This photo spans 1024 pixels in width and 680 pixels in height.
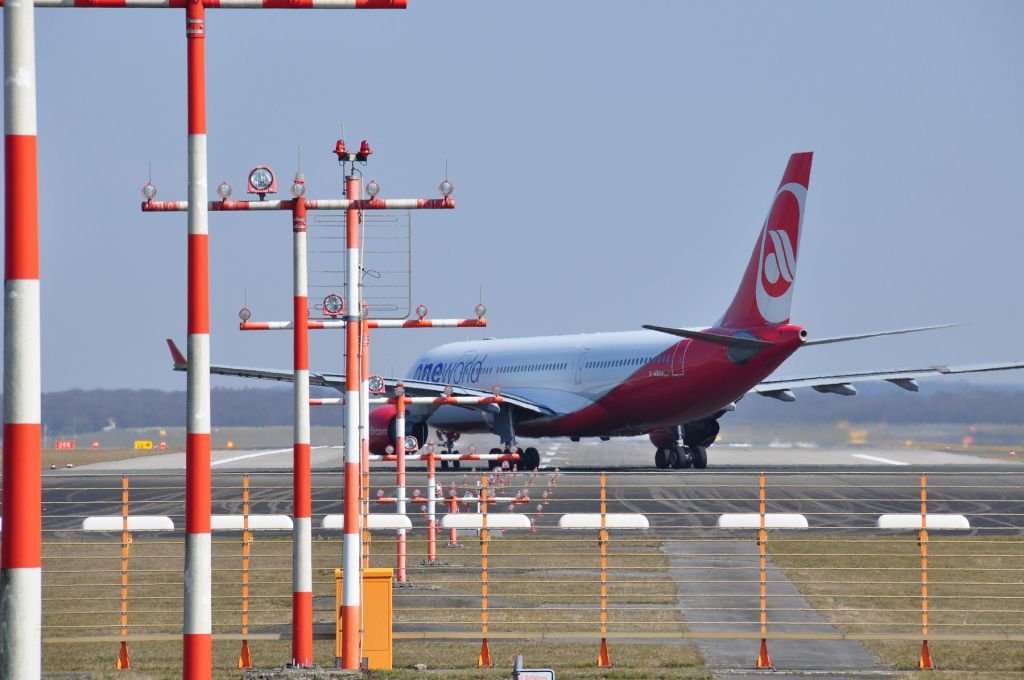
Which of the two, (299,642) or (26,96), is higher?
(26,96)

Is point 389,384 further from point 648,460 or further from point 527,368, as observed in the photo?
point 648,460

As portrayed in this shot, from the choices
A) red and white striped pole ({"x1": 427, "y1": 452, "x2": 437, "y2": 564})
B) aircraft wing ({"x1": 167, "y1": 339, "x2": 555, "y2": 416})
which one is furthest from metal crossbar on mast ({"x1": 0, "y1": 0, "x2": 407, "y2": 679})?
aircraft wing ({"x1": 167, "y1": 339, "x2": 555, "y2": 416})

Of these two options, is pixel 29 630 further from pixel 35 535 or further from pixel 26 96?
pixel 26 96

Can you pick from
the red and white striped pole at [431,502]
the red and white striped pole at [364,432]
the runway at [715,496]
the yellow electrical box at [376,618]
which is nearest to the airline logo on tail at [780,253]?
the runway at [715,496]

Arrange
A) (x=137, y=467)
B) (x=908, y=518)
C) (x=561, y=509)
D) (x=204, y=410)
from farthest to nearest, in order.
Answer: (x=137, y=467), (x=561, y=509), (x=908, y=518), (x=204, y=410)

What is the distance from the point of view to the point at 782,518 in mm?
16984

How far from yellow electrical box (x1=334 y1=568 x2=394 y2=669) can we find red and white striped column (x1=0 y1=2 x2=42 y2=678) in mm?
7636

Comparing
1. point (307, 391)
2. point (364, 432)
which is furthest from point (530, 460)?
point (307, 391)

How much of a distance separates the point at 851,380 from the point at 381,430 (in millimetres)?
18112

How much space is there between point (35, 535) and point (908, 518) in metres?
11.7

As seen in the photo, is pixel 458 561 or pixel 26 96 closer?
pixel 26 96

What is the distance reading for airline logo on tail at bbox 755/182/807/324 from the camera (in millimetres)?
43719

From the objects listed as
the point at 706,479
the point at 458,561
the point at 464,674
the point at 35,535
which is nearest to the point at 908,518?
the point at 464,674

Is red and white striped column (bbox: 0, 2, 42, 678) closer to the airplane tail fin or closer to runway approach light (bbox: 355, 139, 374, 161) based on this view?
runway approach light (bbox: 355, 139, 374, 161)
